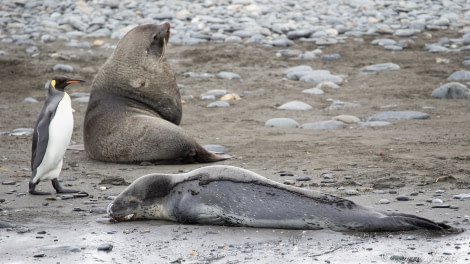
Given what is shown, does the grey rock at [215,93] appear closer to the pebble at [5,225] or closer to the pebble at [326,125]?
the pebble at [326,125]

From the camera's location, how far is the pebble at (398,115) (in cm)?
960

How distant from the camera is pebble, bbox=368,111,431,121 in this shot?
9.60 meters

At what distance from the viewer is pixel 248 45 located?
1438cm

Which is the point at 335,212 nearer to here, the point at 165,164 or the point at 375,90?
the point at 165,164

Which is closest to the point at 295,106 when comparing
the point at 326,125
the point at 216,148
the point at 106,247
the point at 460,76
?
the point at 326,125

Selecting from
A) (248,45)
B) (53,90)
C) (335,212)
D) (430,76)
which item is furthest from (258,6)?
(335,212)

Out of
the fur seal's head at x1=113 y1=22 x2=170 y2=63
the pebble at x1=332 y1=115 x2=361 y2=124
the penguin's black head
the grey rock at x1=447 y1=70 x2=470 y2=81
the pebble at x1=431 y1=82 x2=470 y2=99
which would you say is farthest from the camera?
the grey rock at x1=447 y1=70 x2=470 y2=81

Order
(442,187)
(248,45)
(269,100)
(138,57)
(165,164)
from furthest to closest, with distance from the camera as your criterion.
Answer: (248,45) → (269,100) → (138,57) → (165,164) → (442,187)

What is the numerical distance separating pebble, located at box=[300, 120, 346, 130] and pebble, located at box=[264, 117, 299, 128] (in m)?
0.17

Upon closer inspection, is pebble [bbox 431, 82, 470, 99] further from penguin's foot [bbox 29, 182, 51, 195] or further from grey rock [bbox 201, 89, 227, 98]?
penguin's foot [bbox 29, 182, 51, 195]

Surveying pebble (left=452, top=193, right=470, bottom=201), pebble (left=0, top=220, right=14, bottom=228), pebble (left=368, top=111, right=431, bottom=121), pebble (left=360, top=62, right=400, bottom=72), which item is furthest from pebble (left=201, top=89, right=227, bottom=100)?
pebble (left=0, top=220, right=14, bottom=228)

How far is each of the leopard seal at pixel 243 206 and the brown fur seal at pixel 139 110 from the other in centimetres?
230

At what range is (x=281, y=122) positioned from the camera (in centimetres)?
964

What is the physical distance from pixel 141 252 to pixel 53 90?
2.43m
